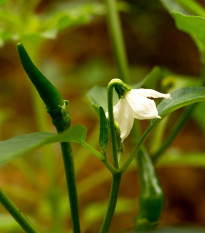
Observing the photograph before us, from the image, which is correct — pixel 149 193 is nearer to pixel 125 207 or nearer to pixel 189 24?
pixel 189 24

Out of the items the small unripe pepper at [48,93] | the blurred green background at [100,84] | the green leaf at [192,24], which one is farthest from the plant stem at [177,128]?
the blurred green background at [100,84]

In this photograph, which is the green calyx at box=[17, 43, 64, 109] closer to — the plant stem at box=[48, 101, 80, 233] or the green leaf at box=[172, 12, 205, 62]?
the plant stem at box=[48, 101, 80, 233]

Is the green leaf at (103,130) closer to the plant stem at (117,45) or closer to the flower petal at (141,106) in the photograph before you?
the flower petal at (141,106)

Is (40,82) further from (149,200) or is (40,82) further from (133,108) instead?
(149,200)

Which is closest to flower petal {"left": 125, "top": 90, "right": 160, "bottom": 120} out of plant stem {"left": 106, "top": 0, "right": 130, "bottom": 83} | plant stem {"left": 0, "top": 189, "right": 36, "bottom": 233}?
plant stem {"left": 0, "top": 189, "right": 36, "bottom": 233}

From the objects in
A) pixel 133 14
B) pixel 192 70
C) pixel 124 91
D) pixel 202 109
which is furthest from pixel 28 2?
pixel 192 70
